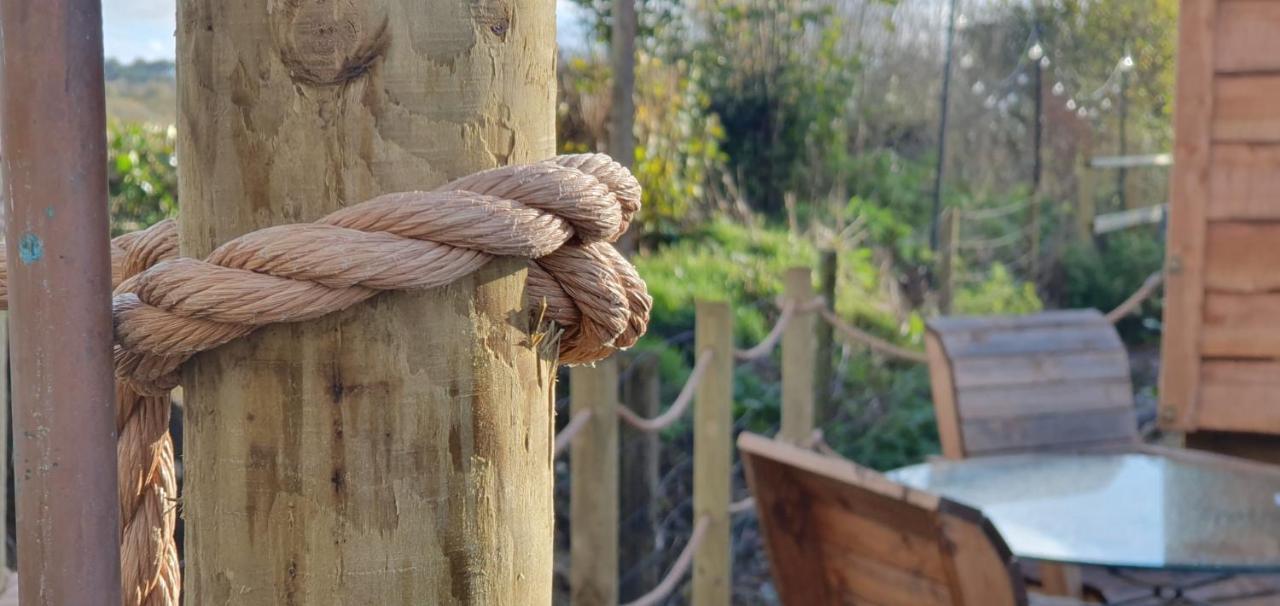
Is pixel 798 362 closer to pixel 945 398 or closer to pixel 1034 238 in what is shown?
pixel 945 398

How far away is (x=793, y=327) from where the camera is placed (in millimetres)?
3891

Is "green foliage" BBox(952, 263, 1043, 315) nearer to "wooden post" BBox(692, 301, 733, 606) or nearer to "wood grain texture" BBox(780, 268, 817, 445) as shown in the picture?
"wood grain texture" BBox(780, 268, 817, 445)

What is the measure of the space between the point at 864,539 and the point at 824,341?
3.73m

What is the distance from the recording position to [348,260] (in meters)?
0.74

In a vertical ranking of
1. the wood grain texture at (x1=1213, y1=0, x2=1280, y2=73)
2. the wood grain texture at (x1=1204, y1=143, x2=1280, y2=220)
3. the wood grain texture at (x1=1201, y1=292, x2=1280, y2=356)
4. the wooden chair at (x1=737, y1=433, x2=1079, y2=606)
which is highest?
the wood grain texture at (x1=1213, y1=0, x2=1280, y2=73)

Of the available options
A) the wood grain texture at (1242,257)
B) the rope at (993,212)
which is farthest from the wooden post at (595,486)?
the rope at (993,212)

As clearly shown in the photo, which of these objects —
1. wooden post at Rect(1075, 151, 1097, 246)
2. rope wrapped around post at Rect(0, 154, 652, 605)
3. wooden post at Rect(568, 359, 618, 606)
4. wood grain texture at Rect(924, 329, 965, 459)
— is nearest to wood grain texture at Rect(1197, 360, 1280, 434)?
wood grain texture at Rect(924, 329, 965, 459)

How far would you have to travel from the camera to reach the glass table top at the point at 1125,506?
239 centimetres

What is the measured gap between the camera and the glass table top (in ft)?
7.86

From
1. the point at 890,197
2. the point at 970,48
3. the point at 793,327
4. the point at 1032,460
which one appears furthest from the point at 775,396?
the point at 970,48

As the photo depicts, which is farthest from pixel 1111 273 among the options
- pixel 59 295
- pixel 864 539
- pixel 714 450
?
pixel 59 295

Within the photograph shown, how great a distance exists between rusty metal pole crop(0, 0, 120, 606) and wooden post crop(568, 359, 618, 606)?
196 cm

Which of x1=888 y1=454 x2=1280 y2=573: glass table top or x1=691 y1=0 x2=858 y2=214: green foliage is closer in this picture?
x1=888 y1=454 x2=1280 y2=573: glass table top

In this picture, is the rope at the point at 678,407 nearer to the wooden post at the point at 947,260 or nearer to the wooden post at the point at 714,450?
the wooden post at the point at 714,450
